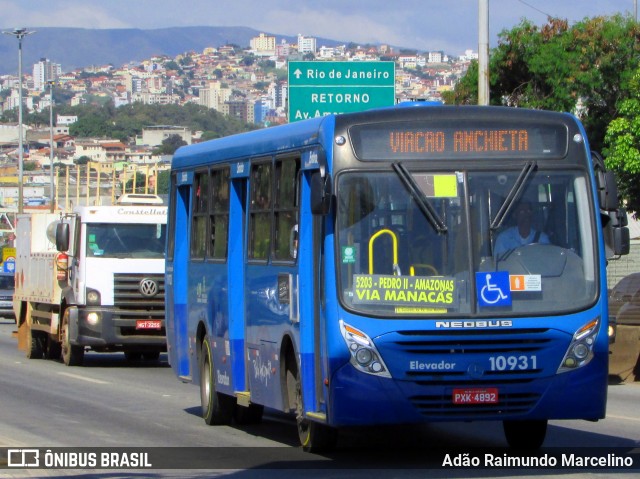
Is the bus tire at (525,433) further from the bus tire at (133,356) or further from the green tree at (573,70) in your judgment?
the green tree at (573,70)

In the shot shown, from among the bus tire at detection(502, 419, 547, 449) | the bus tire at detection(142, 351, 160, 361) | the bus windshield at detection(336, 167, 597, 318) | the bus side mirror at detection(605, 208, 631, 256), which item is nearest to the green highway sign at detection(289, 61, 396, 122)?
the bus tire at detection(142, 351, 160, 361)

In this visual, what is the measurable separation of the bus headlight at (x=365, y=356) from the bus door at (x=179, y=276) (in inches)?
211

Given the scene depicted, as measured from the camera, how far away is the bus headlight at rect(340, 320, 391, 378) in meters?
10.3

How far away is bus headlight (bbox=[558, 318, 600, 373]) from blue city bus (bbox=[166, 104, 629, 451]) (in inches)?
0.4

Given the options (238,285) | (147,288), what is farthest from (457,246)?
(147,288)

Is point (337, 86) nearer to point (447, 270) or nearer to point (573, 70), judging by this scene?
point (573, 70)

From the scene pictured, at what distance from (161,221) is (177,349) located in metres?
8.43

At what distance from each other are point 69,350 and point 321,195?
48.7ft

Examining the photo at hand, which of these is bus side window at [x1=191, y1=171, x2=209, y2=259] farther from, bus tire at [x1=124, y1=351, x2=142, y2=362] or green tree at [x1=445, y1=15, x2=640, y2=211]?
green tree at [x1=445, y1=15, x2=640, y2=211]

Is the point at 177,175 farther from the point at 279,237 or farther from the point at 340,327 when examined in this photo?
the point at 340,327

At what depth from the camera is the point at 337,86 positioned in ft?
96.3

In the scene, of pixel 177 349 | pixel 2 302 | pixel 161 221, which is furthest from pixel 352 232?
pixel 2 302

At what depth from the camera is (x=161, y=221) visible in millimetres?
24172

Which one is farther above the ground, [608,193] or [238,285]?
[608,193]
